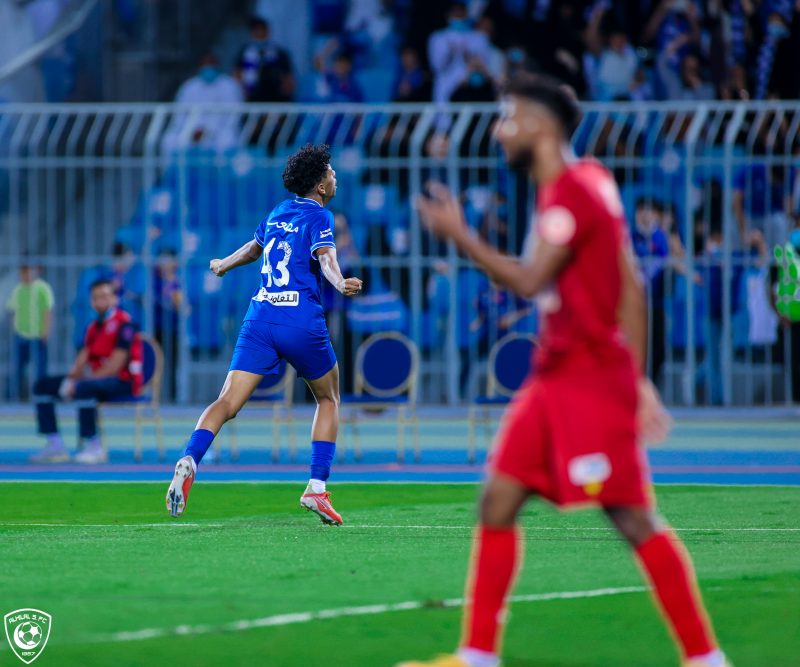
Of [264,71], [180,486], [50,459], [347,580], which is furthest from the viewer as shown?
[264,71]

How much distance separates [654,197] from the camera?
1975cm

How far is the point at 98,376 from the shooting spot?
16469 millimetres

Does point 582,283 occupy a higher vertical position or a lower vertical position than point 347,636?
higher

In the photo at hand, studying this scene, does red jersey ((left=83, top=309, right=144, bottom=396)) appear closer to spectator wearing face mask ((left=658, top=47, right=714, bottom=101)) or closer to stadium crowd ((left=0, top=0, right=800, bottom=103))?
stadium crowd ((left=0, top=0, right=800, bottom=103))

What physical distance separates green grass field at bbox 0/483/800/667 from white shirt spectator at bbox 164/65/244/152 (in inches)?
326

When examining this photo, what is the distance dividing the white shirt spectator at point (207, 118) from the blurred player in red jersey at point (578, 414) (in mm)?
14463

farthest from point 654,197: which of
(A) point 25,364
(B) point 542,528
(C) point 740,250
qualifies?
(B) point 542,528

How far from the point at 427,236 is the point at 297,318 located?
371 inches

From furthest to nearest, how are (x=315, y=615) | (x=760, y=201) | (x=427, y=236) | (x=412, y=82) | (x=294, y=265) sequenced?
(x=412, y=82) < (x=427, y=236) < (x=760, y=201) < (x=294, y=265) < (x=315, y=615)

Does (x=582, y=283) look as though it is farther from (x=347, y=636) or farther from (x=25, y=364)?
(x=25, y=364)

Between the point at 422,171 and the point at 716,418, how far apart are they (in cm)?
451

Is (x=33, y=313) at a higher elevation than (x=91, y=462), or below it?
higher

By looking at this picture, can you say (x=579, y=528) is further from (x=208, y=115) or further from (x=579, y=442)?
(x=208, y=115)

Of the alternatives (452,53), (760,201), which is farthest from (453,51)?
(760,201)
